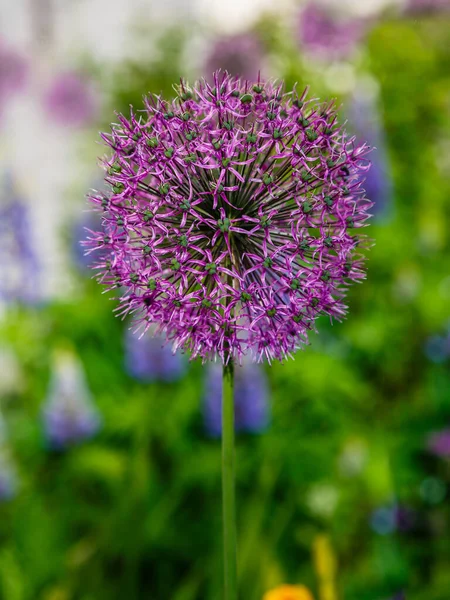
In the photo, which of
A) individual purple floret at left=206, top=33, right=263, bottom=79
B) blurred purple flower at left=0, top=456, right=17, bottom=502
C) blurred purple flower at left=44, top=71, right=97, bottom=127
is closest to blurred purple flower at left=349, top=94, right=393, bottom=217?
individual purple floret at left=206, top=33, right=263, bottom=79

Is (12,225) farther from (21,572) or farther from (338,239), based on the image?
(338,239)

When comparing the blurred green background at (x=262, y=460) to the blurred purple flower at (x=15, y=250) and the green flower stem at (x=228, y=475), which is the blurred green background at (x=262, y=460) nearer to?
the blurred purple flower at (x=15, y=250)

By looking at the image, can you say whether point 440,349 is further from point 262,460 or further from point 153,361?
point 153,361

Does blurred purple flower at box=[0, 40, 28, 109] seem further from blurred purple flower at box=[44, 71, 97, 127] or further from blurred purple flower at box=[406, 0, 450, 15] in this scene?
blurred purple flower at box=[406, 0, 450, 15]

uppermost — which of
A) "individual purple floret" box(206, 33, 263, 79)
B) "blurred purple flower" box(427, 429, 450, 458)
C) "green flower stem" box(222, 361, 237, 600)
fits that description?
"individual purple floret" box(206, 33, 263, 79)

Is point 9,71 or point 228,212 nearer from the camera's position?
point 228,212

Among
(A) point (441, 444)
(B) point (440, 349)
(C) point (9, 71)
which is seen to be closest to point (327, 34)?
(C) point (9, 71)
